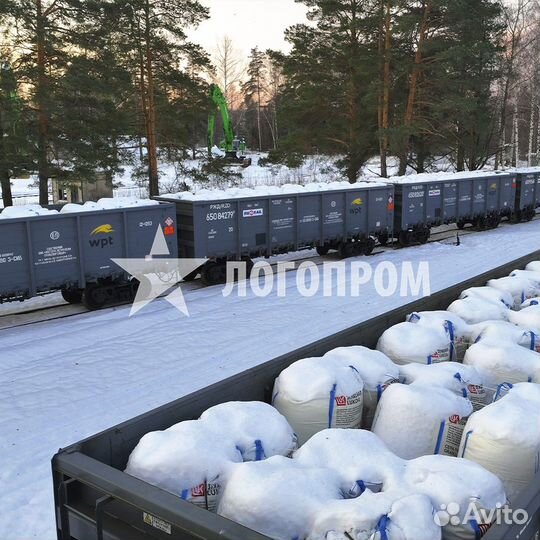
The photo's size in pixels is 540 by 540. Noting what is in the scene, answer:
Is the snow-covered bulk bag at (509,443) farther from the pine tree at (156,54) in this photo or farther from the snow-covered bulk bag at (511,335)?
the pine tree at (156,54)

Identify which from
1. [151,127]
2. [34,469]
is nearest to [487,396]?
[34,469]

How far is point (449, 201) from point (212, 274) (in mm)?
12020

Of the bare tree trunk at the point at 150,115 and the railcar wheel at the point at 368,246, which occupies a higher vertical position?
the bare tree trunk at the point at 150,115

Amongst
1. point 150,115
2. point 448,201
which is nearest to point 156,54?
point 150,115

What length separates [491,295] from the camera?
6.87 m

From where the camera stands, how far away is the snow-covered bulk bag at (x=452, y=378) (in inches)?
175

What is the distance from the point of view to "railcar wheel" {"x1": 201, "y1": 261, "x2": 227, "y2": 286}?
15328 mm

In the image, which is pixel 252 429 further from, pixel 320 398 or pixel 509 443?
pixel 509 443

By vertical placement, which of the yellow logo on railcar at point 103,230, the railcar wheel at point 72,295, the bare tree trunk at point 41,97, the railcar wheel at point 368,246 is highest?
the bare tree trunk at point 41,97

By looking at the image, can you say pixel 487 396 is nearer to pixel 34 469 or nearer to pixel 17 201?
pixel 34 469

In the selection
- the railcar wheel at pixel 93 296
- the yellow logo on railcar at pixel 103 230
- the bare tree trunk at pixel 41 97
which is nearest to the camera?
the yellow logo on railcar at pixel 103 230

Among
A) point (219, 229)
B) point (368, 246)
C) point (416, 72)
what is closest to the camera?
point (219, 229)

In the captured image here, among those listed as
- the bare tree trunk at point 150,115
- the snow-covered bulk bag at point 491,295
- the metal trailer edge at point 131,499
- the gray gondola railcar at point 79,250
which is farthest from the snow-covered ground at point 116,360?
the bare tree trunk at point 150,115

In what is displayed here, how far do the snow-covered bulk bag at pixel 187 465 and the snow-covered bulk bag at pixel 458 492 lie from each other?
1.04m
